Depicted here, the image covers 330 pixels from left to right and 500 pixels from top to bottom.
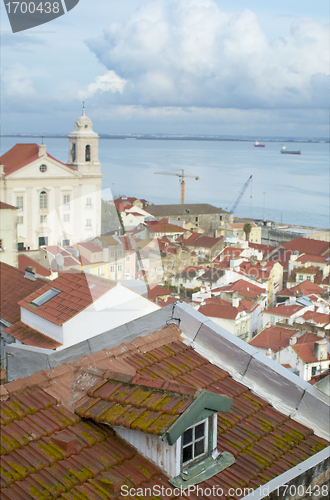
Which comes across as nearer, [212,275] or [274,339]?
[274,339]

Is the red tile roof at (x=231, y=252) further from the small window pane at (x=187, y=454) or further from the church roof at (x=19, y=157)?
the small window pane at (x=187, y=454)

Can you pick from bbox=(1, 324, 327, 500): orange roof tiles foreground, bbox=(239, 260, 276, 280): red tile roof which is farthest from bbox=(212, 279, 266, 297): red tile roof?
bbox=(1, 324, 327, 500): orange roof tiles foreground

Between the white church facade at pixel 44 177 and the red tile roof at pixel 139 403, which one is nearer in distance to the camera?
the red tile roof at pixel 139 403

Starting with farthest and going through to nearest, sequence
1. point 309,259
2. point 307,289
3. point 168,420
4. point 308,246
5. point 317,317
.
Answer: point 308,246 < point 309,259 < point 307,289 < point 317,317 < point 168,420

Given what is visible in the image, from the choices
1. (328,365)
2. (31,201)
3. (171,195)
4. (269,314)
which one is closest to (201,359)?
(328,365)

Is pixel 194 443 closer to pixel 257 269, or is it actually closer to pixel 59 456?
pixel 59 456

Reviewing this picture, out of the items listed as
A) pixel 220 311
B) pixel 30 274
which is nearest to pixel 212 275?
pixel 220 311

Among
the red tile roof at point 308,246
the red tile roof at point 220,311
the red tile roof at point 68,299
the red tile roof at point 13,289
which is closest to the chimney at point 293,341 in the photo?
the red tile roof at point 220,311
